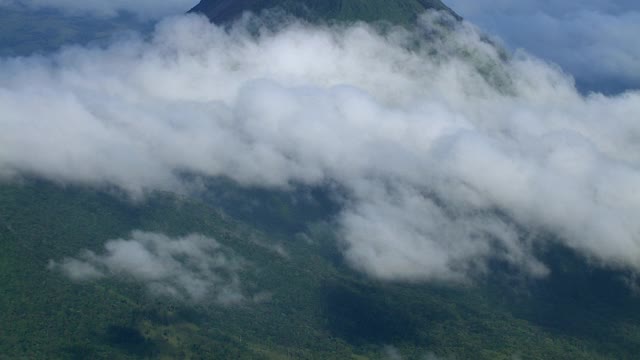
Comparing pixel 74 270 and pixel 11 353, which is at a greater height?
pixel 74 270

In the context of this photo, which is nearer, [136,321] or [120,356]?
[120,356]

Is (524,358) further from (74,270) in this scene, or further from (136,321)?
(74,270)

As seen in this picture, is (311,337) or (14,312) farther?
(311,337)

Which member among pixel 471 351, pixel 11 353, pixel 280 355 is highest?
pixel 471 351

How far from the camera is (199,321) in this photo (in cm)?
19725

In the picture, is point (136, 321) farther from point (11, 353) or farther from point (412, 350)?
point (412, 350)

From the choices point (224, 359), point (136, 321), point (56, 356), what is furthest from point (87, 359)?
point (224, 359)

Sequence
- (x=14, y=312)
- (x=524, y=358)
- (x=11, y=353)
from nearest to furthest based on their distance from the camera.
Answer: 1. (x=11, y=353)
2. (x=14, y=312)
3. (x=524, y=358)

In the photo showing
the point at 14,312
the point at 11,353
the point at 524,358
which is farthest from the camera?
the point at 524,358

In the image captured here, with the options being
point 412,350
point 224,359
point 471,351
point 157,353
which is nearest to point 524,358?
point 471,351

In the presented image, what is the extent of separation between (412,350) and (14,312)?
9480cm

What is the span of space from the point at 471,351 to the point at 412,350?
14833 millimetres

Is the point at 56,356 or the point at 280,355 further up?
the point at 280,355

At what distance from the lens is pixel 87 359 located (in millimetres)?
171250
